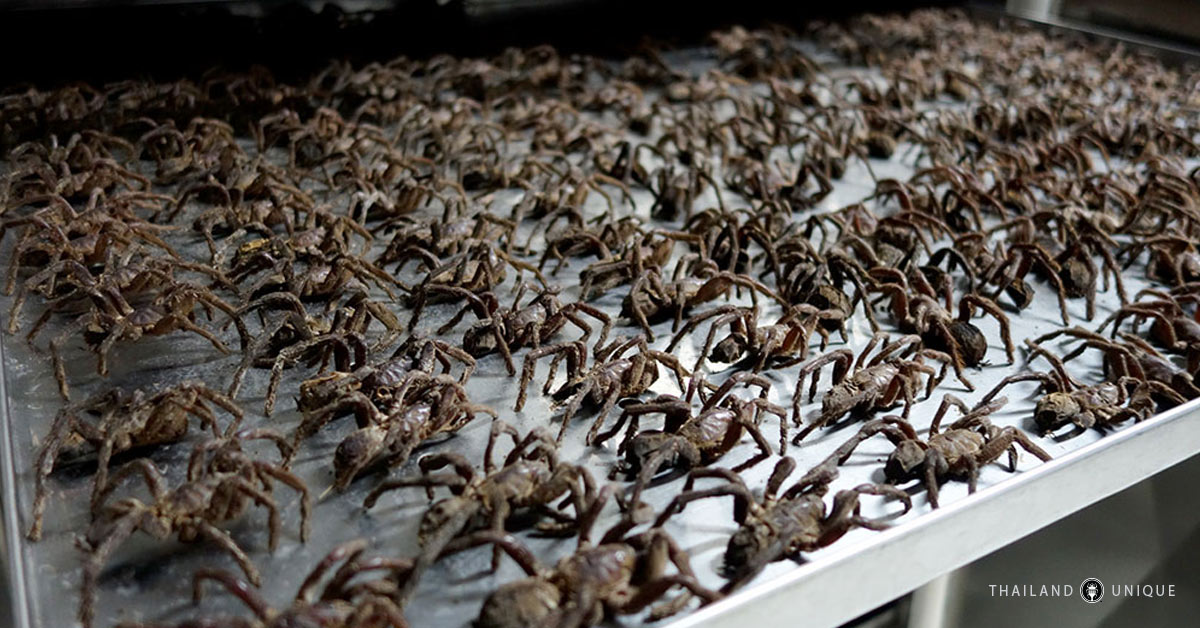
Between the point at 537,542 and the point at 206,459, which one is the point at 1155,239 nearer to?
the point at 537,542

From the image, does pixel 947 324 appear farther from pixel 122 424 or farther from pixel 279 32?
pixel 279 32

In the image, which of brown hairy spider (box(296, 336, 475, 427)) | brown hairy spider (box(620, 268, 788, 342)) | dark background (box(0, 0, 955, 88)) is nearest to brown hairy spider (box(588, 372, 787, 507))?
brown hairy spider (box(296, 336, 475, 427))

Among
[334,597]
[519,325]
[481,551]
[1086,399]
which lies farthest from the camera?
[519,325]

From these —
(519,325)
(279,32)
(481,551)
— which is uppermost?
(279,32)

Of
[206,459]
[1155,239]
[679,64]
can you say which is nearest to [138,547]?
[206,459]

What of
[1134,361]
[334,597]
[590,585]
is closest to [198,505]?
[334,597]

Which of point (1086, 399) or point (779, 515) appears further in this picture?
point (1086, 399)

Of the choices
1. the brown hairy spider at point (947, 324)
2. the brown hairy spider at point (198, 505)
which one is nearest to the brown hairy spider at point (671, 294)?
the brown hairy spider at point (947, 324)

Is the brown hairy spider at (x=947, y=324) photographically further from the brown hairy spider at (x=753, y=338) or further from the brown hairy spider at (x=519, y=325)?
the brown hairy spider at (x=519, y=325)
